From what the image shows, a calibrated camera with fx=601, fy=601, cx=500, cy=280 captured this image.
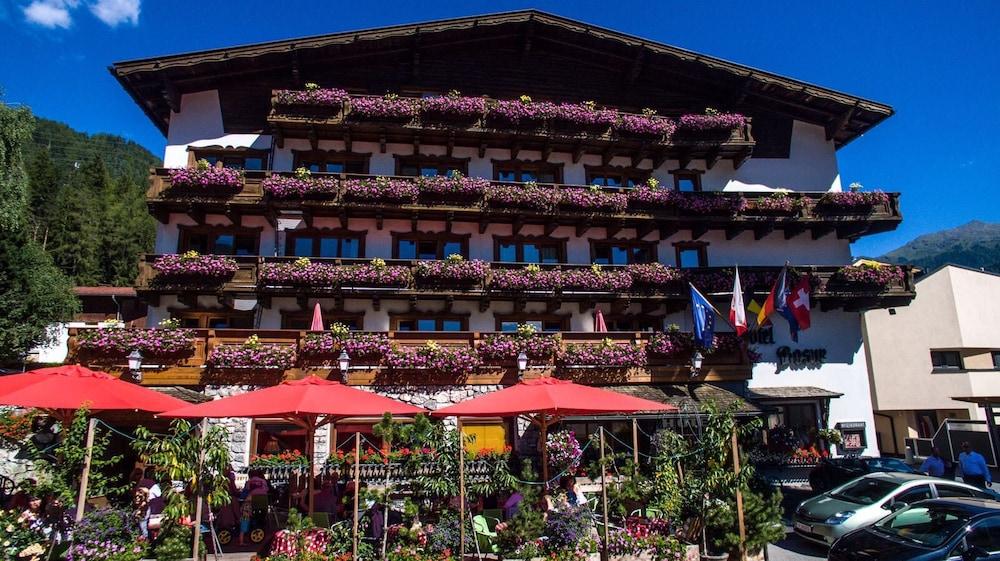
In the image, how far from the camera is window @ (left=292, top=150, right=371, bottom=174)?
73.9ft

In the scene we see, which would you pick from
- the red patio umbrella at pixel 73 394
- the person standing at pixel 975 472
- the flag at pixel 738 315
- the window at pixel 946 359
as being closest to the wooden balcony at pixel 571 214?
the flag at pixel 738 315

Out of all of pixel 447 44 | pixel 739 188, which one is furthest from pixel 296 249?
pixel 739 188

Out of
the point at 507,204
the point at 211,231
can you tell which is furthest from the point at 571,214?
the point at 211,231

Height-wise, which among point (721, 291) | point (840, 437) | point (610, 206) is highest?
point (610, 206)

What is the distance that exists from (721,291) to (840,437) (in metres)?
6.56

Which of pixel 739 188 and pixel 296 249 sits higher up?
pixel 739 188

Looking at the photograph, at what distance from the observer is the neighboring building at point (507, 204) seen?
20172 millimetres

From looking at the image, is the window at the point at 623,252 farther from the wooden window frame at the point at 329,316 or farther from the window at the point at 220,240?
the window at the point at 220,240

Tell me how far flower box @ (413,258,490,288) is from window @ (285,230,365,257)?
110 inches

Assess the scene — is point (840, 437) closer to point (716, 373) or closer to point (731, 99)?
point (716, 373)

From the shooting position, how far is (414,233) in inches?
878

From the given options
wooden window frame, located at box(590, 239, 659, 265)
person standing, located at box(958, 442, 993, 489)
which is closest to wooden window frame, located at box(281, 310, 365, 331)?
wooden window frame, located at box(590, 239, 659, 265)

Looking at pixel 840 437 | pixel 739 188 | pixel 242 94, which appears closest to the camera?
pixel 840 437

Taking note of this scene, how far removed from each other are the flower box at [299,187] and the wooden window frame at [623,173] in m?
10.2
